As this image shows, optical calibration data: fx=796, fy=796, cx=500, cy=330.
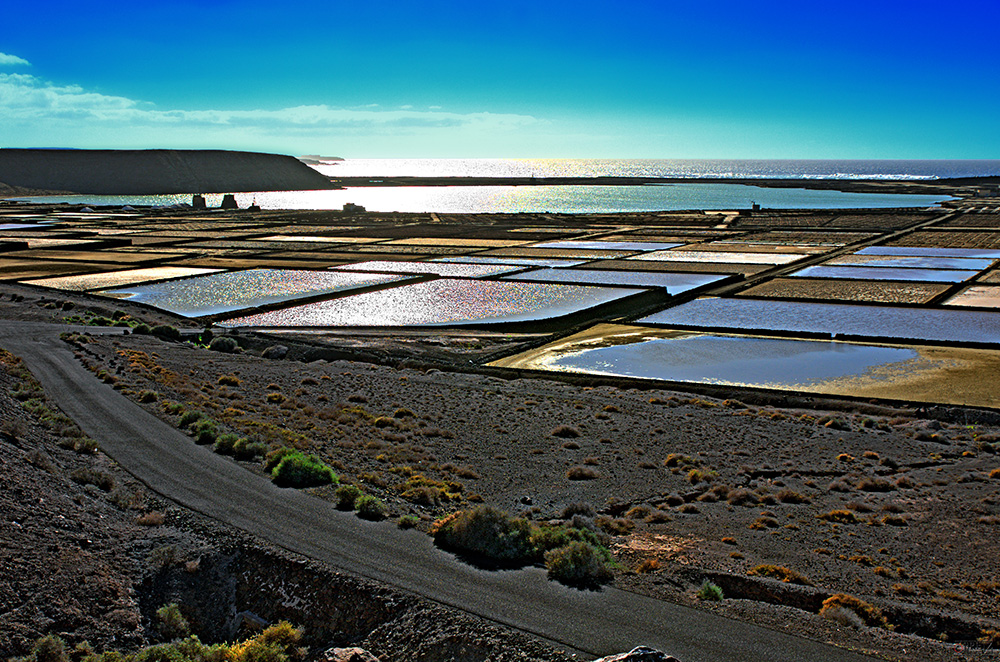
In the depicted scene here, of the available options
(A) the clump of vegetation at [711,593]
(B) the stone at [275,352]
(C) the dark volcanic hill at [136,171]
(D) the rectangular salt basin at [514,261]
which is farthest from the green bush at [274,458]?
(C) the dark volcanic hill at [136,171]

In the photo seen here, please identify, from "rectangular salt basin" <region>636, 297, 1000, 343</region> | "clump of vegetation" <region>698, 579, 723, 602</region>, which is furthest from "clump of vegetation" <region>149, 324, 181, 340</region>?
"clump of vegetation" <region>698, 579, 723, 602</region>

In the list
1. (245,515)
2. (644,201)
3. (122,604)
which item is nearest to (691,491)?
(245,515)

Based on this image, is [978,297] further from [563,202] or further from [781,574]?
[563,202]

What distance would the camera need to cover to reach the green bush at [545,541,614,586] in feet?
33.7

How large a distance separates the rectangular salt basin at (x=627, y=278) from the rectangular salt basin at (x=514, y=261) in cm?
314

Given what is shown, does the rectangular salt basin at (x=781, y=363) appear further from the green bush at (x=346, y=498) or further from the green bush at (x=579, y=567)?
the green bush at (x=579, y=567)

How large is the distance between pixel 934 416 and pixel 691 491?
27.8ft

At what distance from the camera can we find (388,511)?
1273cm

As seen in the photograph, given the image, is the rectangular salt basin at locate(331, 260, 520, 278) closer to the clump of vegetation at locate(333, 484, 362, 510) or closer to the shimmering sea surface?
the clump of vegetation at locate(333, 484, 362, 510)

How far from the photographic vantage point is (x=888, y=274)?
45906mm

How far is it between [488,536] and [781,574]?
4.04 m

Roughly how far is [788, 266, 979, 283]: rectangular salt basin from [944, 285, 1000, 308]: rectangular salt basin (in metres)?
2.68

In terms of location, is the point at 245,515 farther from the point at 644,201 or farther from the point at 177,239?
the point at 644,201

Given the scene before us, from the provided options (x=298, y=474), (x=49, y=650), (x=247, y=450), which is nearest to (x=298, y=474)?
(x=298, y=474)
